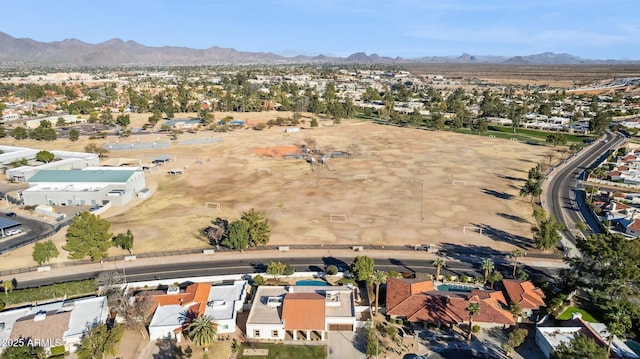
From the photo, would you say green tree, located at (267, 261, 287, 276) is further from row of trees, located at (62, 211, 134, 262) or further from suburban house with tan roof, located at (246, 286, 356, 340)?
row of trees, located at (62, 211, 134, 262)

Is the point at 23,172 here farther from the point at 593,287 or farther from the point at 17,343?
the point at 593,287

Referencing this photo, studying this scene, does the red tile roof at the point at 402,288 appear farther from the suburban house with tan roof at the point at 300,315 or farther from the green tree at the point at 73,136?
the green tree at the point at 73,136

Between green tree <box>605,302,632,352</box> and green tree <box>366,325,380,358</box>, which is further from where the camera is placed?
green tree <box>366,325,380,358</box>

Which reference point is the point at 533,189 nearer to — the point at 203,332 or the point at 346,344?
the point at 346,344

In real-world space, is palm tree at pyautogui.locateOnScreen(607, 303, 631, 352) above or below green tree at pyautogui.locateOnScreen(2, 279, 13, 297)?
above

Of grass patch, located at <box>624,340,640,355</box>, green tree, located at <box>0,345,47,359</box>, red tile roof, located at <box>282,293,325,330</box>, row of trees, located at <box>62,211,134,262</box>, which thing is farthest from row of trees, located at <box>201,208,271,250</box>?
grass patch, located at <box>624,340,640,355</box>

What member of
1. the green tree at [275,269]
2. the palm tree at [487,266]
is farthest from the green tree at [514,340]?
Answer: the green tree at [275,269]

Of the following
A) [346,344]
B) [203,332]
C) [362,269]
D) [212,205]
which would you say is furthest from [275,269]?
[212,205]
